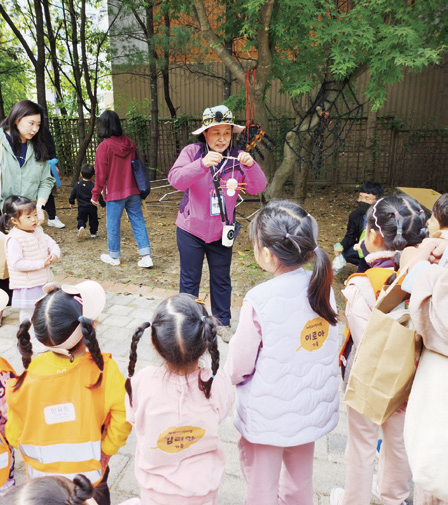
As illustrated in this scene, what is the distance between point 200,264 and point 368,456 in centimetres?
201

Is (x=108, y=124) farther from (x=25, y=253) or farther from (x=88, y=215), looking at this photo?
(x=25, y=253)

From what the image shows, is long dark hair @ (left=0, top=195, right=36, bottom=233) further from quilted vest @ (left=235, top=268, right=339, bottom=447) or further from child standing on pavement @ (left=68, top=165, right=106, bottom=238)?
child standing on pavement @ (left=68, top=165, right=106, bottom=238)

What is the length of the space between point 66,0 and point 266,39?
19.8 feet

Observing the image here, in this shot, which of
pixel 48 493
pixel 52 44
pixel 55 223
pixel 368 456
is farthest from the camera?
pixel 52 44

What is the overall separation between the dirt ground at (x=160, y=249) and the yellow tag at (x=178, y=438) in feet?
10.9

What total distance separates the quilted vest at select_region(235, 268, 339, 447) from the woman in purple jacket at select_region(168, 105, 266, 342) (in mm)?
1680

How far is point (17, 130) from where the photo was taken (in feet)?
12.5

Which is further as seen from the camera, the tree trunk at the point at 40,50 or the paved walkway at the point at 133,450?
the tree trunk at the point at 40,50

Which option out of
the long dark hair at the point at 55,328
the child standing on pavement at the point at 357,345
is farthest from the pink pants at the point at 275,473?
the long dark hair at the point at 55,328

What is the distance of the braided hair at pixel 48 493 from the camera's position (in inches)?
38.6

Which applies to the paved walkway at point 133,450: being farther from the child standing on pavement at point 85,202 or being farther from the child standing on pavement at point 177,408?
the child standing on pavement at point 85,202

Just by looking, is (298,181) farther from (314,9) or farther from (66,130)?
(66,130)

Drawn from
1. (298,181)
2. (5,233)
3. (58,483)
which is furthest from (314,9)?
(58,483)

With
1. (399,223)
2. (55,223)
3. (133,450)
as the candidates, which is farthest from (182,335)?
(55,223)
